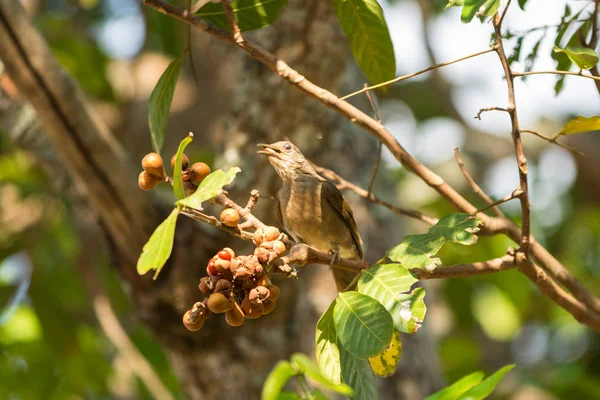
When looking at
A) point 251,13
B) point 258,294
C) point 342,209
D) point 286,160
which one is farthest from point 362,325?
point 286,160

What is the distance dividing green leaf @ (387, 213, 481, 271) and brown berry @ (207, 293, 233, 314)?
476 millimetres

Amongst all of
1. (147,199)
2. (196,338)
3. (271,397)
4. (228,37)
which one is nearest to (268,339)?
(196,338)

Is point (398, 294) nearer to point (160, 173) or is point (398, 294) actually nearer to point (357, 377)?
point (357, 377)

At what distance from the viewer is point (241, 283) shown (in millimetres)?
1541

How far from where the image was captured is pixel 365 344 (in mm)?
1552

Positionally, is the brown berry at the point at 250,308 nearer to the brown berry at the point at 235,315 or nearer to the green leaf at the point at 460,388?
the brown berry at the point at 235,315

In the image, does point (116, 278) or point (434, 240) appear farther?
point (116, 278)

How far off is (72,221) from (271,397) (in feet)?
16.0

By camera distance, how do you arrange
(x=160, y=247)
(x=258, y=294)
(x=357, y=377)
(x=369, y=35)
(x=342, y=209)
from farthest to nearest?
(x=342, y=209), (x=369, y=35), (x=357, y=377), (x=258, y=294), (x=160, y=247)

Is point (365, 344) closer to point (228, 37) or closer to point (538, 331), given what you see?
point (228, 37)

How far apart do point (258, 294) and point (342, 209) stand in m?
1.66

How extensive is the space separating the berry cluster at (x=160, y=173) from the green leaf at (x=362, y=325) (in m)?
0.46

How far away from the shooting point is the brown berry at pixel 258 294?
59.7 inches

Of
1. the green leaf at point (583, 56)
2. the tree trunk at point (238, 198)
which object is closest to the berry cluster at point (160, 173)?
the green leaf at point (583, 56)
